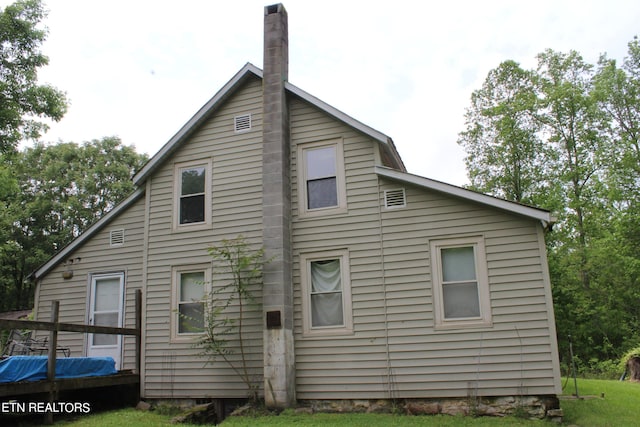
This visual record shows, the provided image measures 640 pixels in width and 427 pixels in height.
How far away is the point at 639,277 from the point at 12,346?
23829 millimetres

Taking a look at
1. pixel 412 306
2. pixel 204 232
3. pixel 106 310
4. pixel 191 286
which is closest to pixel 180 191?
pixel 204 232

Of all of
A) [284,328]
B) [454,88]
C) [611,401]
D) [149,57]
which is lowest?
[611,401]

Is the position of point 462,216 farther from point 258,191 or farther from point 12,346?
point 12,346

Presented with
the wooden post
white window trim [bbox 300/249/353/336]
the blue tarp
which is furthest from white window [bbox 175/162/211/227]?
the wooden post

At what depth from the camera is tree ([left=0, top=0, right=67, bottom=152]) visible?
677 inches

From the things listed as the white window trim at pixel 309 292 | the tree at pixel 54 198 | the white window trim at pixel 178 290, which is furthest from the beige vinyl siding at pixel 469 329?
the tree at pixel 54 198

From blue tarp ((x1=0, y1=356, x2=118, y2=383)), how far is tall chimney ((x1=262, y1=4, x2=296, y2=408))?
10.9 feet

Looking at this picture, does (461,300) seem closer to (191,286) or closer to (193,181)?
(191,286)

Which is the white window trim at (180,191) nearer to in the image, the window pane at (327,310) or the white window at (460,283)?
the window pane at (327,310)

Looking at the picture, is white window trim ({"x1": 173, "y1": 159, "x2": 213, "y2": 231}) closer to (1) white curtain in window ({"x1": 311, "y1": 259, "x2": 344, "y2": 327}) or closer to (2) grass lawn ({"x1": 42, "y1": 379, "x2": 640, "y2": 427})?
(1) white curtain in window ({"x1": 311, "y1": 259, "x2": 344, "y2": 327})

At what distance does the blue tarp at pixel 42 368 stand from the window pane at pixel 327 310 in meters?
4.26

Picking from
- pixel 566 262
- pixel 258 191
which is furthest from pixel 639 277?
pixel 258 191

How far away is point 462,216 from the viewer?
9.35 m

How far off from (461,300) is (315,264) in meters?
2.93
